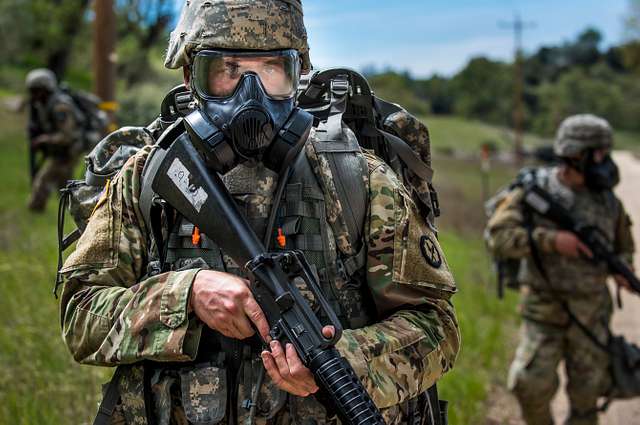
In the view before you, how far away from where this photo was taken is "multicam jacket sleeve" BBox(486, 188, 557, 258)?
604 centimetres

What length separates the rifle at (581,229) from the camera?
5.98m

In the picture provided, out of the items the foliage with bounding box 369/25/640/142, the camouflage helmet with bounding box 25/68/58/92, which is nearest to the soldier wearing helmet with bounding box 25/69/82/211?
the camouflage helmet with bounding box 25/68/58/92

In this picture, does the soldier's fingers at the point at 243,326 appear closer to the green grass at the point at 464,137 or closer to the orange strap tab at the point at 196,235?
the orange strap tab at the point at 196,235

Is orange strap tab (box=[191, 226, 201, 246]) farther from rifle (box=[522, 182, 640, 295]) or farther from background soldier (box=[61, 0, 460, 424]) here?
rifle (box=[522, 182, 640, 295])

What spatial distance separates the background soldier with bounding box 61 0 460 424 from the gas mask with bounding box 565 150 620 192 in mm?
3813

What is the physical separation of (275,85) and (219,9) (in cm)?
28

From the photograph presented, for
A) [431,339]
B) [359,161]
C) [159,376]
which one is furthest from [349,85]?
[159,376]

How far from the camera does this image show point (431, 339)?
2514 millimetres

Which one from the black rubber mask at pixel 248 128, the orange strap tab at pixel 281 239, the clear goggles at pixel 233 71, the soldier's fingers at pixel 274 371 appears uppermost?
the clear goggles at pixel 233 71

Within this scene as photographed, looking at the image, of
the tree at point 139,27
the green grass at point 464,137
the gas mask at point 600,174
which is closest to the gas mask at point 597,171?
the gas mask at point 600,174

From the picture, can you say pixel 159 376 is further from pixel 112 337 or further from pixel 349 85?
pixel 349 85

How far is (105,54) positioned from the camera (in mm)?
6734

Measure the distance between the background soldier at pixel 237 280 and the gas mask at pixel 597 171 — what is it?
3.81 m

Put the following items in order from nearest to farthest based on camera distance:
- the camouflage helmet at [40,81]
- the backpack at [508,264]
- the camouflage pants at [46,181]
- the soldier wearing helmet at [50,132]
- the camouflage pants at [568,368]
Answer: the camouflage pants at [568,368]
the backpack at [508,264]
the camouflage helmet at [40,81]
the soldier wearing helmet at [50,132]
the camouflage pants at [46,181]
